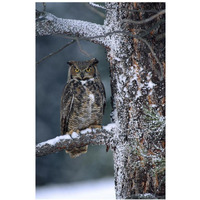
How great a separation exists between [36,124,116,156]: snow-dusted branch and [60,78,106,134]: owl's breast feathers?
0.27 meters

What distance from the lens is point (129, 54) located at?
174 centimetres

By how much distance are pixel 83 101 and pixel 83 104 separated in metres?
0.03

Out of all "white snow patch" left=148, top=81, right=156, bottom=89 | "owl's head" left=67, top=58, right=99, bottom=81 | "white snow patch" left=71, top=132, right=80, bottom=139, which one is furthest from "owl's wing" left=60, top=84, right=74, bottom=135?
"white snow patch" left=148, top=81, right=156, bottom=89

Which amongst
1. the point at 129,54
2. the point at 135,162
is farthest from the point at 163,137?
the point at 129,54

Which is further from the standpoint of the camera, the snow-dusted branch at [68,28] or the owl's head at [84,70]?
the owl's head at [84,70]

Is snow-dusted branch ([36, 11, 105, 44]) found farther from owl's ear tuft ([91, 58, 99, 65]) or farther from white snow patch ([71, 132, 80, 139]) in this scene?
white snow patch ([71, 132, 80, 139])

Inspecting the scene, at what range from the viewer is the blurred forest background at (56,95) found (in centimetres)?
259

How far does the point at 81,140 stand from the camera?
191cm

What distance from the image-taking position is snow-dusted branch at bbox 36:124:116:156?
1828 mm

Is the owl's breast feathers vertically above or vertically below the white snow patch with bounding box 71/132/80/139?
above

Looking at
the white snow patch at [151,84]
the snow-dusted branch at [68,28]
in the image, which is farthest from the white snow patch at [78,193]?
the snow-dusted branch at [68,28]

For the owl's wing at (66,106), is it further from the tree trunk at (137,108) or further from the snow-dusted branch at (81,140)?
the tree trunk at (137,108)
